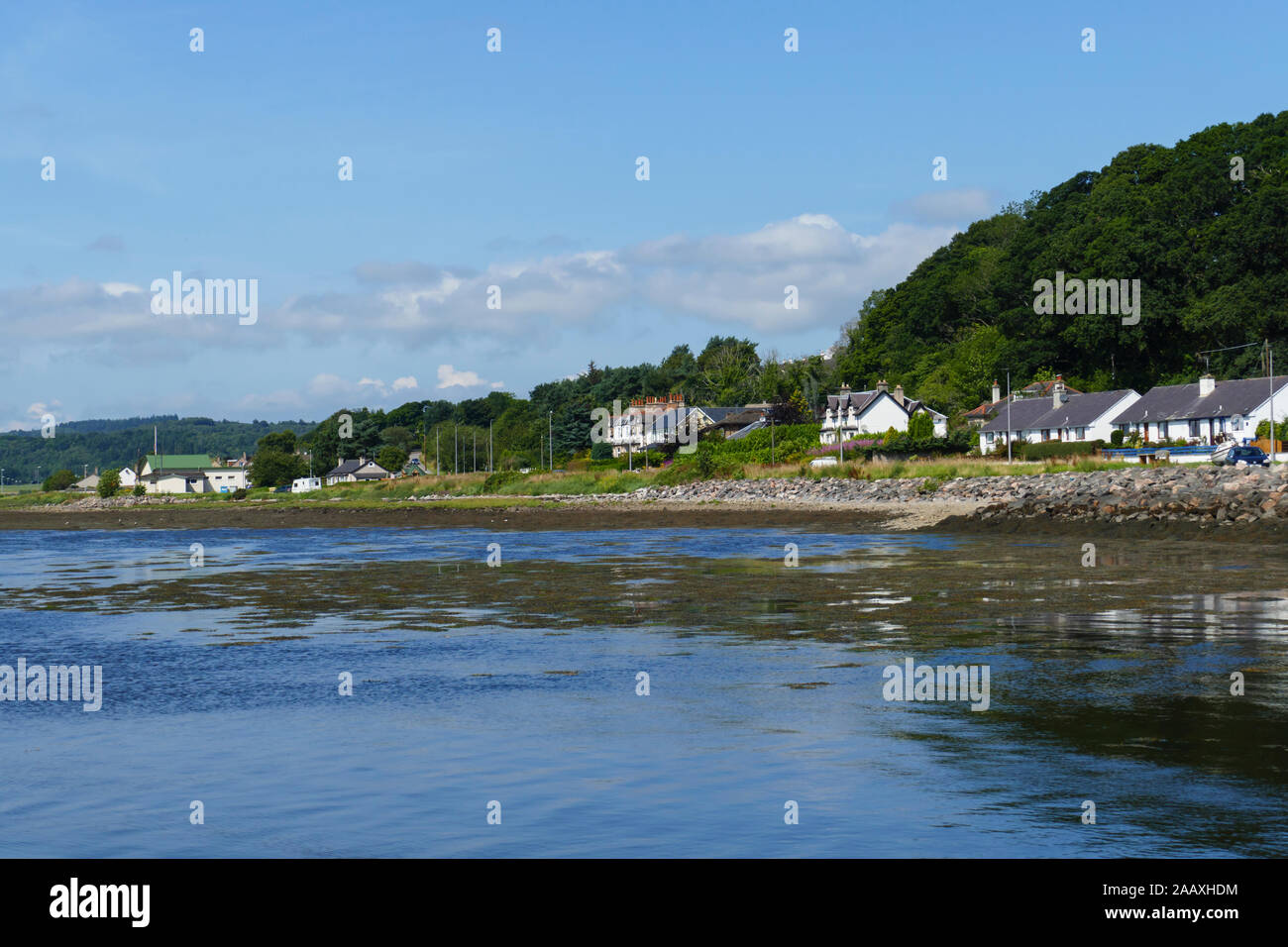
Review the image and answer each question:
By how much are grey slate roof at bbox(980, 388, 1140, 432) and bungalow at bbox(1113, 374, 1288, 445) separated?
1.97m

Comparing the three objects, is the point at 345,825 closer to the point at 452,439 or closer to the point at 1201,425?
the point at 1201,425

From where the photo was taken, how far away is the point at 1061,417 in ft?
367

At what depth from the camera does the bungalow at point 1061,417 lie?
4247 inches

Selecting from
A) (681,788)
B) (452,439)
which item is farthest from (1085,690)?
(452,439)

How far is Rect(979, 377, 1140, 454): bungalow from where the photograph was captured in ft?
354

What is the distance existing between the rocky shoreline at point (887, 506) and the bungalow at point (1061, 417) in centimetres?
2883

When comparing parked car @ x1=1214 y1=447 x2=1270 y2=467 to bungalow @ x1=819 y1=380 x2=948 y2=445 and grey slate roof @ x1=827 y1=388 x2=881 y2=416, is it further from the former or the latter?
grey slate roof @ x1=827 y1=388 x2=881 y2=416

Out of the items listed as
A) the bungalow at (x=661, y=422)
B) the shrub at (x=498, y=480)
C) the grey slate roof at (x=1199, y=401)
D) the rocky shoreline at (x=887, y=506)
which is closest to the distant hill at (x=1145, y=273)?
the grey slate roof at (x=1199, y=401)

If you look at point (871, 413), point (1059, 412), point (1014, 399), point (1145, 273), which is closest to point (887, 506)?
point (1059, 412)

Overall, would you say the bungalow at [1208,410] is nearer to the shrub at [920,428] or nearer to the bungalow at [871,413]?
the shrub at [920,428]

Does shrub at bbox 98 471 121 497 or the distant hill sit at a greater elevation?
the distant hill

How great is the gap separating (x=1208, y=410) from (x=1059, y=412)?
1848cm

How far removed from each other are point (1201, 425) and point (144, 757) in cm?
9803

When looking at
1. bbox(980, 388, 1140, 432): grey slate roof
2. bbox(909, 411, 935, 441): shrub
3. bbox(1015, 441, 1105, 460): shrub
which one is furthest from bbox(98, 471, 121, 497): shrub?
bbox(1015, 441, 1105, 460): shrub
